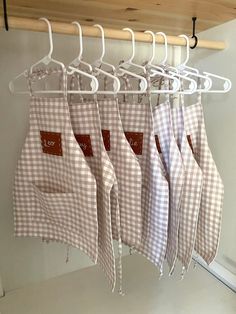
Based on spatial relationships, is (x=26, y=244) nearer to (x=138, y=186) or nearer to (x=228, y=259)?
(x=138, y=186)

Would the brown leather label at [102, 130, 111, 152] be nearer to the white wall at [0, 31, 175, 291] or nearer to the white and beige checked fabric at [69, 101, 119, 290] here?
the white and beige checked fabric at [69, 101, 119, 290]

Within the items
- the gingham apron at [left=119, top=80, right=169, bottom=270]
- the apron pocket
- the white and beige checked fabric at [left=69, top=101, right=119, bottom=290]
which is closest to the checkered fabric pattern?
the gingham apron at [left=119, top=80, right=169, bottom=270]

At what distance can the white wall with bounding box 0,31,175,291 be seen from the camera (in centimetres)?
111

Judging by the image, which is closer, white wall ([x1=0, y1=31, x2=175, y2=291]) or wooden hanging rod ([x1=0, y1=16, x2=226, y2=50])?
wooden hanging rod ([x1=0, y1=16, x2=226, y2=50])

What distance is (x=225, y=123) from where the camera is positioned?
121cm

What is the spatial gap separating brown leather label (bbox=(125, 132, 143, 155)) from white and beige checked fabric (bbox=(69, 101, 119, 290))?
0.40 feet

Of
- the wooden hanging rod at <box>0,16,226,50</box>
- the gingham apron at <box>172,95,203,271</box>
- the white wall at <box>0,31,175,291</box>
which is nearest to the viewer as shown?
the wooden hanging rod at <box>0,16,226,50</box>

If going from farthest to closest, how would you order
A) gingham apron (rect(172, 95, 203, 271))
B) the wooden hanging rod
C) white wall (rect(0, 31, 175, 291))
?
white wall (rect(0, 31, 175, 291)) < gingham apron (rect(172, 95, 203, 271)) < the wooden hanging rod

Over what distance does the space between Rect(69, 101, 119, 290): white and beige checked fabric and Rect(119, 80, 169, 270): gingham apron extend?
115 millimetres

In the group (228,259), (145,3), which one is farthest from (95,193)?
(228,259)

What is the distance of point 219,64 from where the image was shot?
1.19 metres

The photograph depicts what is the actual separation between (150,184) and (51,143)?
334mm

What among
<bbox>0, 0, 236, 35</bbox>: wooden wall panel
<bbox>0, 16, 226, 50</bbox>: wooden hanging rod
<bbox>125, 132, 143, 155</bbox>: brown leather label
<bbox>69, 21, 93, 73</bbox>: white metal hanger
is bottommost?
<bbox>125, 132, 143, 155</bbox>: brown leather label

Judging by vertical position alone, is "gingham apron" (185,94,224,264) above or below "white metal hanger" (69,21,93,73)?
below
